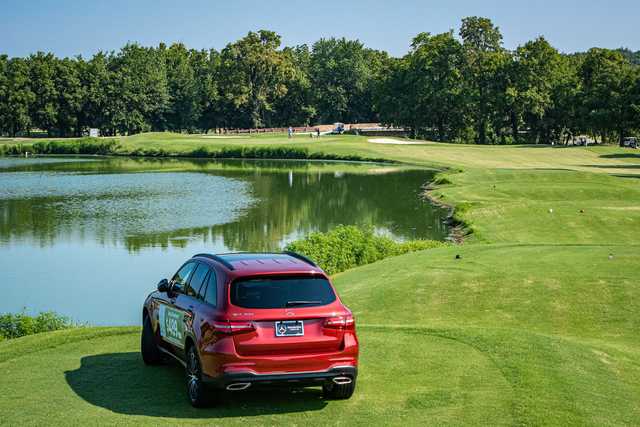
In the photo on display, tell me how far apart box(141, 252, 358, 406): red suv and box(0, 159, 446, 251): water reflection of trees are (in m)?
24.5

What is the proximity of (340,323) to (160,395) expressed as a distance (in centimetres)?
268

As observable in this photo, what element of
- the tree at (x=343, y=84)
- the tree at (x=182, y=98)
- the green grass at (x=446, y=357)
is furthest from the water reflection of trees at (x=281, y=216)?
the tree at (x=343, y=84)

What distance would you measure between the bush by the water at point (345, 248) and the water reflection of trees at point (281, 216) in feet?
19.1

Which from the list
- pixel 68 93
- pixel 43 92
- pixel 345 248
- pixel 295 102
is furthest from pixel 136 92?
pixel 345 248

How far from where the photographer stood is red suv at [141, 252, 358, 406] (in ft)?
32.4

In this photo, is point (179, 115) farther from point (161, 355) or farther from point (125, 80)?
point (161, 355)

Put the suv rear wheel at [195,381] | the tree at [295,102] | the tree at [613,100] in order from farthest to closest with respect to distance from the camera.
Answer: the tree at [295,102], the tree at [613,100], the suv rear wheel at [195,381]

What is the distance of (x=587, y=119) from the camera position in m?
113

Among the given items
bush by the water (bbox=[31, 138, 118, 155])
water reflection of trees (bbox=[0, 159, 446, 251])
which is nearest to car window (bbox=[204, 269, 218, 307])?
water reflection of trees (bbox=[0, 159, 446, 251])

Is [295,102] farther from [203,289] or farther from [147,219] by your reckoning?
[203,289]

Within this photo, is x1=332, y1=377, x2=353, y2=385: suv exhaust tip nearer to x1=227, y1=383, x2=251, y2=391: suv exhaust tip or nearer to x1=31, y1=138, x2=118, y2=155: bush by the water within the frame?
x1=227, y1=383, x2=251, y2=391: suv exhaust tip

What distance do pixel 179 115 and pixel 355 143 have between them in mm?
56035

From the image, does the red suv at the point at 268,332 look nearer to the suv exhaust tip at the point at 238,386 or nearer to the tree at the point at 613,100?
the suv exhaust tip at the point at 238,386

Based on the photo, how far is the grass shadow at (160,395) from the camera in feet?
33.7
